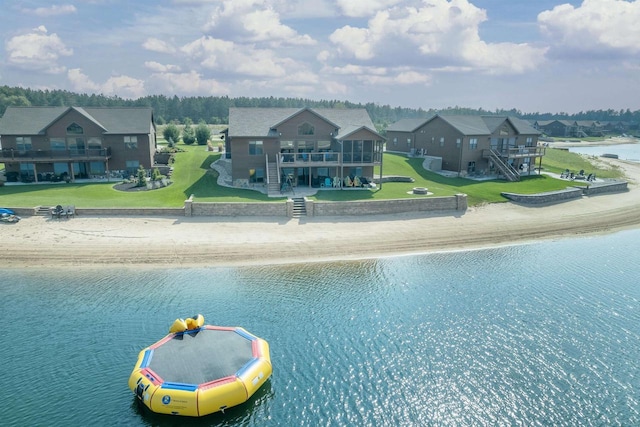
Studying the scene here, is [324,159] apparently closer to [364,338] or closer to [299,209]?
[299,209]

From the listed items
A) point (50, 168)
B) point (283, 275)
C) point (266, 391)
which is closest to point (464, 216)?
point (283, 275)

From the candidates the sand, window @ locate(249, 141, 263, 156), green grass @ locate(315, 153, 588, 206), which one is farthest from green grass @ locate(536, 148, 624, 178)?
window @ locate(249, 141, 263, 156)

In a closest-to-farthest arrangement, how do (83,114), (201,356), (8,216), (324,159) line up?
1. (201,356)
2. (8,216)
3. (324,159)
4. (83,114)

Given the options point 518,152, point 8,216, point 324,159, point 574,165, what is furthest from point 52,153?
point 574,165

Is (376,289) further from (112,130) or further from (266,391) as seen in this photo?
(112,130)

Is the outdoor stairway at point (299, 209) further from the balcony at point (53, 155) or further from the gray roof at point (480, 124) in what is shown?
the gray roof at point (480, 124)

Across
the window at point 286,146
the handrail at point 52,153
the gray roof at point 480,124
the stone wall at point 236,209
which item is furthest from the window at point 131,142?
the gray roof at point 480,124
